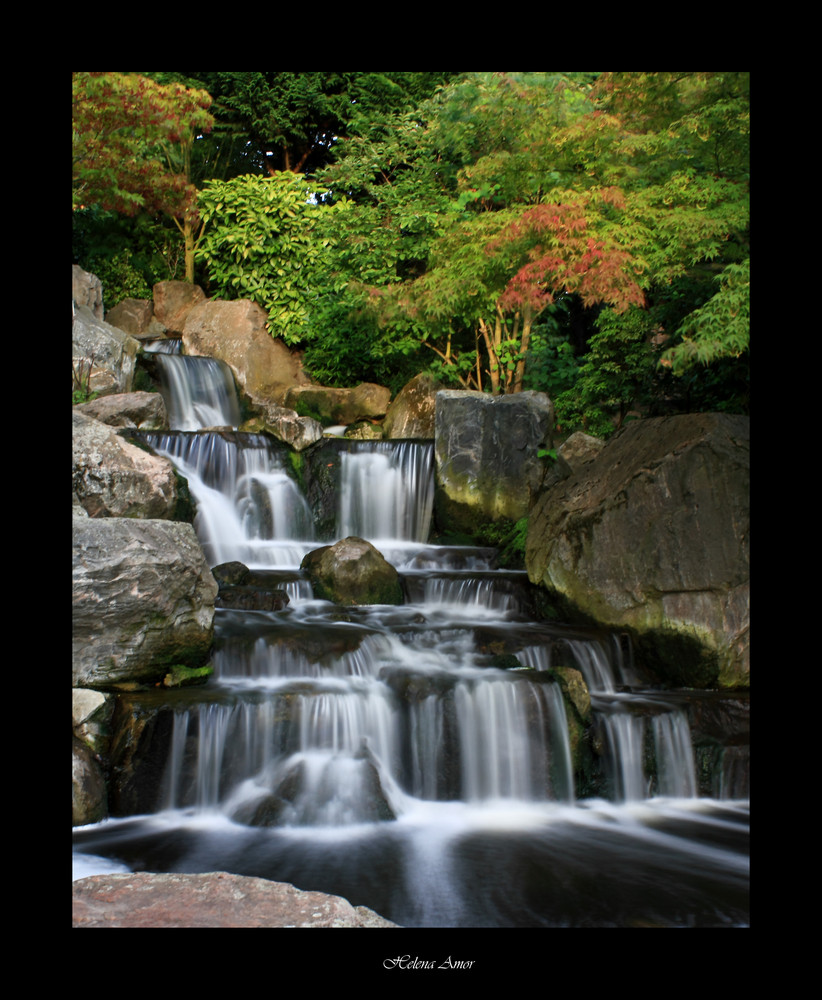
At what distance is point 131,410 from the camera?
10891 millimetres

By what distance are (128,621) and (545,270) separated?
6.17 meters

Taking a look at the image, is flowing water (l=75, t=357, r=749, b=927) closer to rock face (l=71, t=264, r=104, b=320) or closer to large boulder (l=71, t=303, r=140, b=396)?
large boulder (l=71, t=303, r=140, b=396)

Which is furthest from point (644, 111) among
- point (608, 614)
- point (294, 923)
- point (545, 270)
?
point (294, 923)

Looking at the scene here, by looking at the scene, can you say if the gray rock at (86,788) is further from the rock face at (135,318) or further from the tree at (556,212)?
the rock face at (135,318)

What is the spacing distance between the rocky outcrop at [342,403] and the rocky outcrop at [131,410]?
10.7ft

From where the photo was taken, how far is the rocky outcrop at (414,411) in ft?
42.4

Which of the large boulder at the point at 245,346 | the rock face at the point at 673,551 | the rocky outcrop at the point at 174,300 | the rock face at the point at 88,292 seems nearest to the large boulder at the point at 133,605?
A: the rock face at the point at 673,551

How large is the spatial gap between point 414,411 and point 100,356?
16.9 ft

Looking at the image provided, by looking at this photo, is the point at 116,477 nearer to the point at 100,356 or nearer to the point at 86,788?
the point at 86,788

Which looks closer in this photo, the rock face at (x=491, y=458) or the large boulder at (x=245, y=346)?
the rock face at (x=491, y=458)

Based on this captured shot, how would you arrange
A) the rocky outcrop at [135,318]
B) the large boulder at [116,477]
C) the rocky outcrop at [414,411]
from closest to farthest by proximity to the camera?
the large boulder at [116,477] → the rocky outcrop at [414,411] → the rocky outcrop at [135,318]

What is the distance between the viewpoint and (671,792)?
5562 millimetres

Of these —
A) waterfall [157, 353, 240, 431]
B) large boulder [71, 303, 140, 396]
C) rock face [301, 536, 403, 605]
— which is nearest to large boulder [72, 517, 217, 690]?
rock face [301, 536, 403, 605]

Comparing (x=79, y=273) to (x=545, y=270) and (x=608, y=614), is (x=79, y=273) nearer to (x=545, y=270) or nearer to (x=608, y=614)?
(x=545, y=270)
